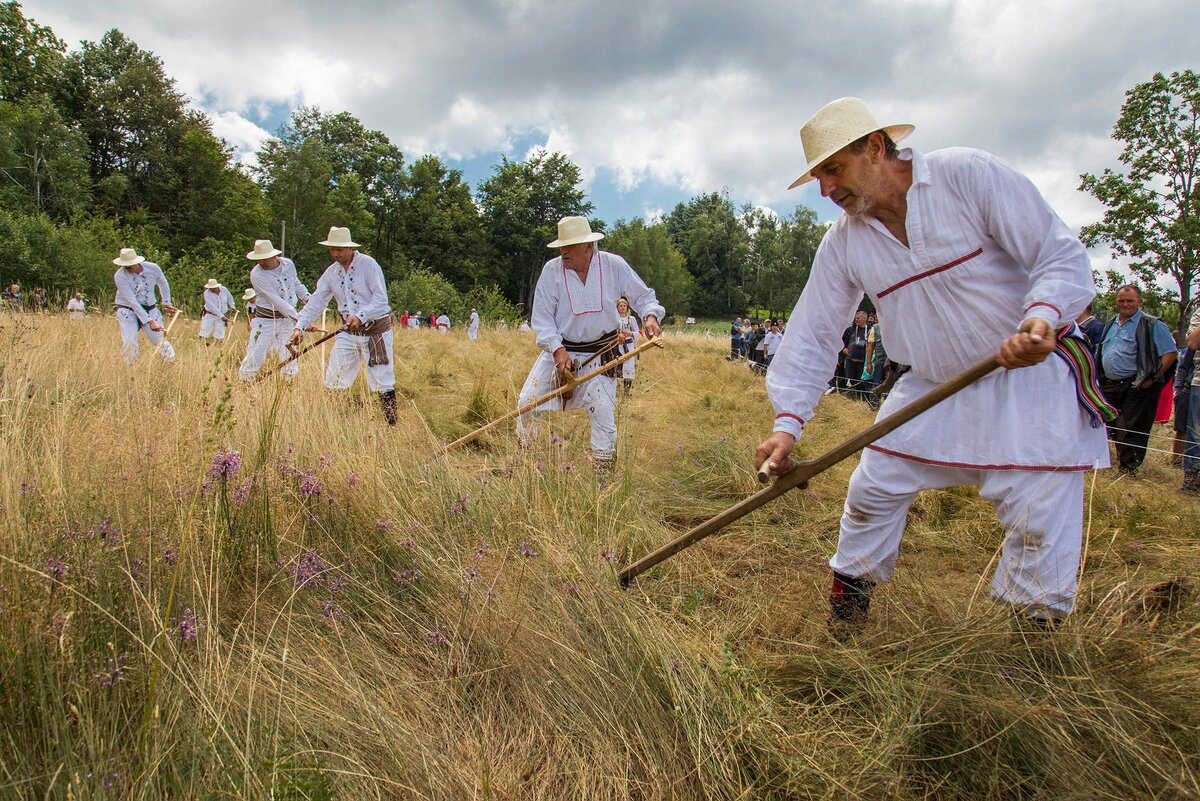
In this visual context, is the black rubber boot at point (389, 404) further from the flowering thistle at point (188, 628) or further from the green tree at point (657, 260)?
the green tree at point (657, 260)

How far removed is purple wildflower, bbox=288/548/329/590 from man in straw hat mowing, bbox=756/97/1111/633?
151 cm

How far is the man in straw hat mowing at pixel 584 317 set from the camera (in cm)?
465

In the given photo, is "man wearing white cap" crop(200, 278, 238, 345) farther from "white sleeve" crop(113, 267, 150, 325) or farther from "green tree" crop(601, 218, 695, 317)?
"green tree" crop(601, 218, 695, 317)

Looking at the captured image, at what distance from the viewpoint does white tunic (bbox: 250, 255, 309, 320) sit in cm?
784

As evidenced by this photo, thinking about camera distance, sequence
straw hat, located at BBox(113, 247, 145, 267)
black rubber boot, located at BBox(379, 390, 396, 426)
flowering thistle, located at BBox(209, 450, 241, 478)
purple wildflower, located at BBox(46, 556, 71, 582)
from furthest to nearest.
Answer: straw hat, located at BBox(113, 247, 145, 267) < black rubber boot, located at BBox(379, 390, 396, 426) < flowering thistle, located at BBox(209, 450, 241, 478) < purple wildflower, located at BBox(46, 556, 71, 582)

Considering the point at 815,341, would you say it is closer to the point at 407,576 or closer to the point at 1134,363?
the point at 407,576

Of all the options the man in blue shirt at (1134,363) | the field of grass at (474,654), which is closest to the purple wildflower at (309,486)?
the field of grass at (474,654)

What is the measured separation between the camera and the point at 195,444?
2.72 meters

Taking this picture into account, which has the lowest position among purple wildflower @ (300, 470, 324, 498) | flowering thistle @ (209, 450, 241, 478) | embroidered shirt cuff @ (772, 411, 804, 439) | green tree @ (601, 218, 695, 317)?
purple wildflower @ (300, 470, 324, 498)

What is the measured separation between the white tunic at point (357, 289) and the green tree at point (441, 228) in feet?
159

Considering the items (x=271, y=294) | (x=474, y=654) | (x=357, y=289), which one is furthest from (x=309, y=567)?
(x=271, y=294)

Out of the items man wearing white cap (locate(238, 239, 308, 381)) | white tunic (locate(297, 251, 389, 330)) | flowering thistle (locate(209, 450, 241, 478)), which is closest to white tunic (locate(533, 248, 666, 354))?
white tunic (locate(297, 251, 389, 330))

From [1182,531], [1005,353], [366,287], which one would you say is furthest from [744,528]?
[366,287]

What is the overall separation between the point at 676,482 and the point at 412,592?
258cm
